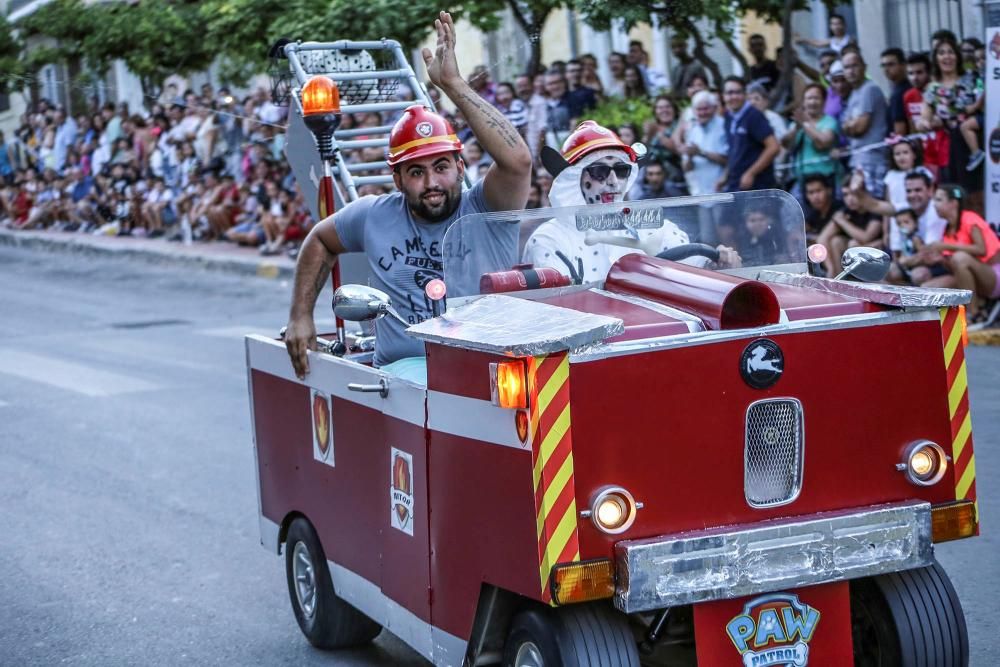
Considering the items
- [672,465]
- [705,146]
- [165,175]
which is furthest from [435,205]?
[165,175]

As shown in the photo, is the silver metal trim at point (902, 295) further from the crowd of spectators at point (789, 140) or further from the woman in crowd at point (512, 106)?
the woman in crowd at point (512, 106)

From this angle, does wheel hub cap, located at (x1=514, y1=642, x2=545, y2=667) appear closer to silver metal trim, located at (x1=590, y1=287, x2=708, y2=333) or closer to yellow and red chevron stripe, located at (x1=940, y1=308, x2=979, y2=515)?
silver metal trim, located at (x1=590, y1=287, x2=708, y2=333)

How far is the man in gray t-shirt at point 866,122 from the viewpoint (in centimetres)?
1359

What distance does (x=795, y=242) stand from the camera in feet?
17.8

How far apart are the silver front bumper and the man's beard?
1922 mm

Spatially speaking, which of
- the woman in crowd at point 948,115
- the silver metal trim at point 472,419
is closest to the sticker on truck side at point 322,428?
the silver metal trim at point 472,419

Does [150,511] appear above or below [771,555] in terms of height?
→ below

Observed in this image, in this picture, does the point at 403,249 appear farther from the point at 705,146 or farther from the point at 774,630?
the point at 705,146

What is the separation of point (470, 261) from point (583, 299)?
1.31ft

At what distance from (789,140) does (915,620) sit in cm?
1019

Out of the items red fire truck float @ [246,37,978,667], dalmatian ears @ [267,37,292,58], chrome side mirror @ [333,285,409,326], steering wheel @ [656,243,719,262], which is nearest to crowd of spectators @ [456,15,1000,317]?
dalmatian ears @ [267,37,292,58]

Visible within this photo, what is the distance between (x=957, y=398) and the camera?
4.69 m

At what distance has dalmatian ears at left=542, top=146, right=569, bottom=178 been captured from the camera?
6.39 m

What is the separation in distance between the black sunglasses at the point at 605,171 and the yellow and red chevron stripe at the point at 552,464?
7.70 ft
